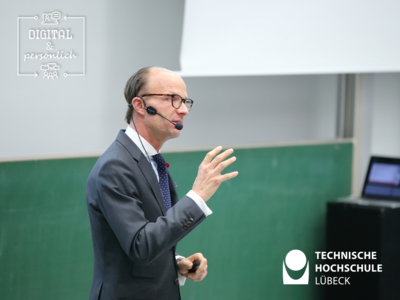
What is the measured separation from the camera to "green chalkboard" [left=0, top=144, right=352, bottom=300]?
7.37ft

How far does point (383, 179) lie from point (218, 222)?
1.27 meters

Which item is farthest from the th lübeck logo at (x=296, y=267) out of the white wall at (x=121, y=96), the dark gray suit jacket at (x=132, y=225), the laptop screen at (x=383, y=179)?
the dark gray suit jacket at (x=132, y=225)

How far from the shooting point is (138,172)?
1387mm

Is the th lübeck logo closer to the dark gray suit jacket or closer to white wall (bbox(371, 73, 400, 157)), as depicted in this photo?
white wall (bbox(371, 73, 400, 157))

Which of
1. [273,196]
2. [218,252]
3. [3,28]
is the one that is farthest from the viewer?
[273,196]

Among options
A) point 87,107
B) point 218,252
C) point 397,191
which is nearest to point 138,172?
point 87,107

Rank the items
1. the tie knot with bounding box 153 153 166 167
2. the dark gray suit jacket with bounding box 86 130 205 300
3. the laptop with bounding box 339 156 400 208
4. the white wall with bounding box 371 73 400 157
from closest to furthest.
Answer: the dark gray suit jacket with bounding box 86 130 205 300 → the tie knot with bounding box 153 153 166 167 → the laptop with bounding box 339 156 400 208 → the white wall with bounding box 371 73 400 157

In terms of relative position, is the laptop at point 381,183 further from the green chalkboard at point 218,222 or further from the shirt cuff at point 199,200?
the shirt cuff at point 199,200

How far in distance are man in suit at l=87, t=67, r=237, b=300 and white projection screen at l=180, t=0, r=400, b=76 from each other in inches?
54.9

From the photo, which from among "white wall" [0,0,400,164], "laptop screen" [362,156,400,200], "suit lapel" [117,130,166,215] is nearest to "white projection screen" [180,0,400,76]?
"white wall" [0,0,400,164]

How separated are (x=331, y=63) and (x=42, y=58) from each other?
5.59 feet

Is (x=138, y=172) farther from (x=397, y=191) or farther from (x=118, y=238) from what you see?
(x=397, y=191)

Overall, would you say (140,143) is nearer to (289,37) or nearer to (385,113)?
(289,37)

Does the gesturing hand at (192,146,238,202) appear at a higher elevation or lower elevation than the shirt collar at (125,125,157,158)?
lower
